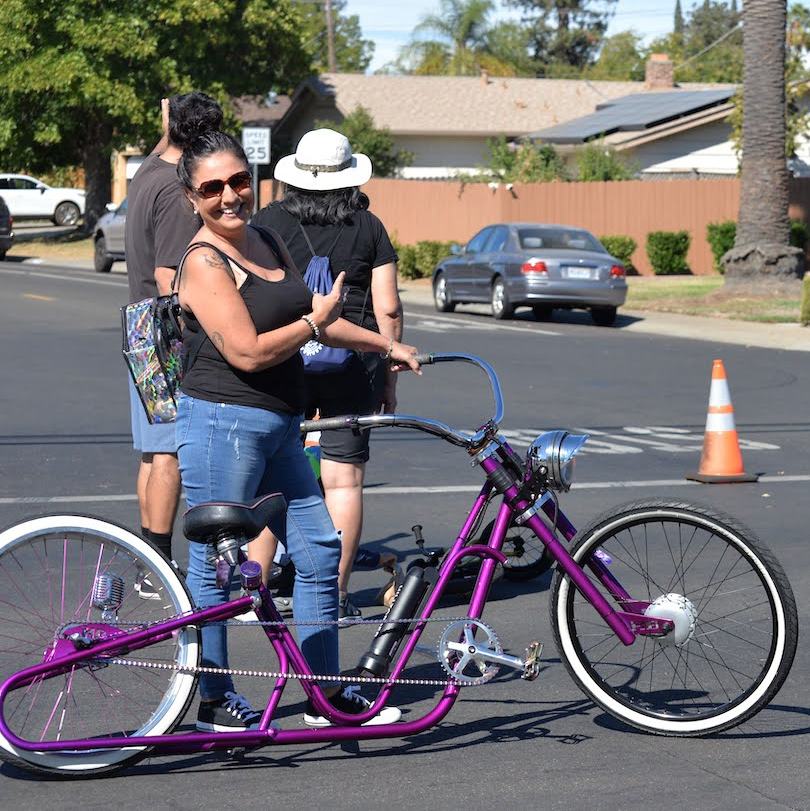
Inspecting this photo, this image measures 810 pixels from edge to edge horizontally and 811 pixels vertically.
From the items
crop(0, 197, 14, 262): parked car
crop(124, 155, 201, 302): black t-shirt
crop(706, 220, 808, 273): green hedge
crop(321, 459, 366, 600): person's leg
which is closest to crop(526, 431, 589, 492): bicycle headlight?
crop(321, 459, 366, 600): person's leg

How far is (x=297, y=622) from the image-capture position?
460 cm

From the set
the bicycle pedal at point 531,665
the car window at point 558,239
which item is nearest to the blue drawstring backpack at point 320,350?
the bicycle pedal at point 531,665

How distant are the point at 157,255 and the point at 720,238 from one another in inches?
1107

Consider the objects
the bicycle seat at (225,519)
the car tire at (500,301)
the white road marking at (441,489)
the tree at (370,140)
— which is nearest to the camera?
the bicycle seat at (225,519)

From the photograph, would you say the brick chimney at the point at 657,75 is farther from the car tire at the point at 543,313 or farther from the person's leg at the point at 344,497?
the person's leg at the point at 344,497

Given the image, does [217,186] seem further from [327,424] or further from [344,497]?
[344,497]

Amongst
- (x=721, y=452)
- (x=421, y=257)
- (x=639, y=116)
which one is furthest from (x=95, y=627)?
(x=639, y=116)

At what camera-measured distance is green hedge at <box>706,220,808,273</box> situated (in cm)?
3303

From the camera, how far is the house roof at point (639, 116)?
42.8m

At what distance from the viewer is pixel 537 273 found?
2236 centimetres

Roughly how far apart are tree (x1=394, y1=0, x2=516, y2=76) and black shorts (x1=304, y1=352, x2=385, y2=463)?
72540 millimetres

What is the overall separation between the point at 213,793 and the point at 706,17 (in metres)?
127

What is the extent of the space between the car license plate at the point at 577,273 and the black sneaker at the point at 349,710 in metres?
17.9

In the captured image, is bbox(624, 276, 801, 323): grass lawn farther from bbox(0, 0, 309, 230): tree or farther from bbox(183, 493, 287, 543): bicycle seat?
bbox(0, 0, 309, 230): tree
